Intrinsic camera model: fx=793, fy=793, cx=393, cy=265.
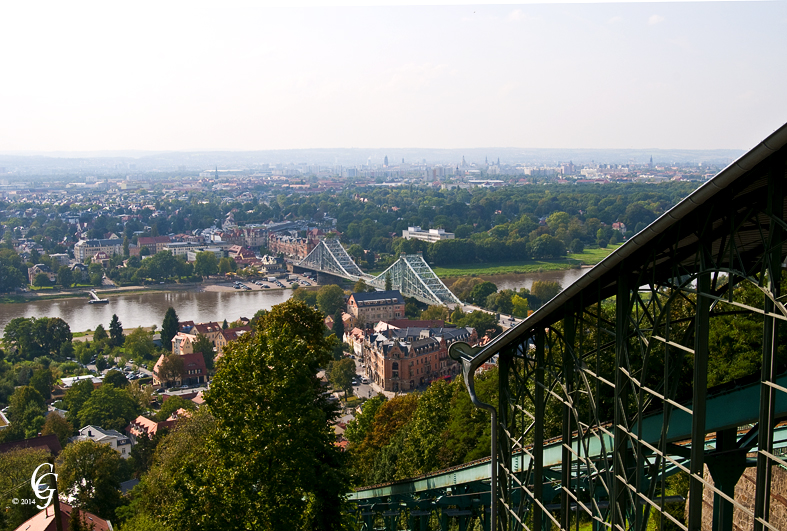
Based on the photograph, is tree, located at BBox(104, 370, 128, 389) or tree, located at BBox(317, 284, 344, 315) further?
tree, located at BBox(317, 284, 344, 315)

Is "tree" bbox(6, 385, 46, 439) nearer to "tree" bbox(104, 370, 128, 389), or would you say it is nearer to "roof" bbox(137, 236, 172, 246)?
"tree" bbox(104, 370, 128, 389)

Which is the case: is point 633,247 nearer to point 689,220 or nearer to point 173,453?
point 689,220

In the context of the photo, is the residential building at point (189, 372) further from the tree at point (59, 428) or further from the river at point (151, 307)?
the river at point (151, 307)

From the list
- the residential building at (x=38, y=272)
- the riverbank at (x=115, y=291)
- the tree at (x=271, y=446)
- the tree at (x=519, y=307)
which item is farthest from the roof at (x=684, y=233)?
the residential building at (x=38, y=272)

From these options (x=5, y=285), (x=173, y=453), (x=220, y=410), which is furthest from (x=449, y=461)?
(x=5, y=285)

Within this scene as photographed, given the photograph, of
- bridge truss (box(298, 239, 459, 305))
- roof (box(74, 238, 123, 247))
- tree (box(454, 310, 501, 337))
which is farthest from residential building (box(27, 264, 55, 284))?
tree (box(454, 310, 501, 337))

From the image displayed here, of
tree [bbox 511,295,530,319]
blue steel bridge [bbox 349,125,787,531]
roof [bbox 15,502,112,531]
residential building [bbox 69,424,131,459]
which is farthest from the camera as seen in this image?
tree [bbox 511,295,530,319]

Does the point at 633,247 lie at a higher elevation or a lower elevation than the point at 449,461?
higher
